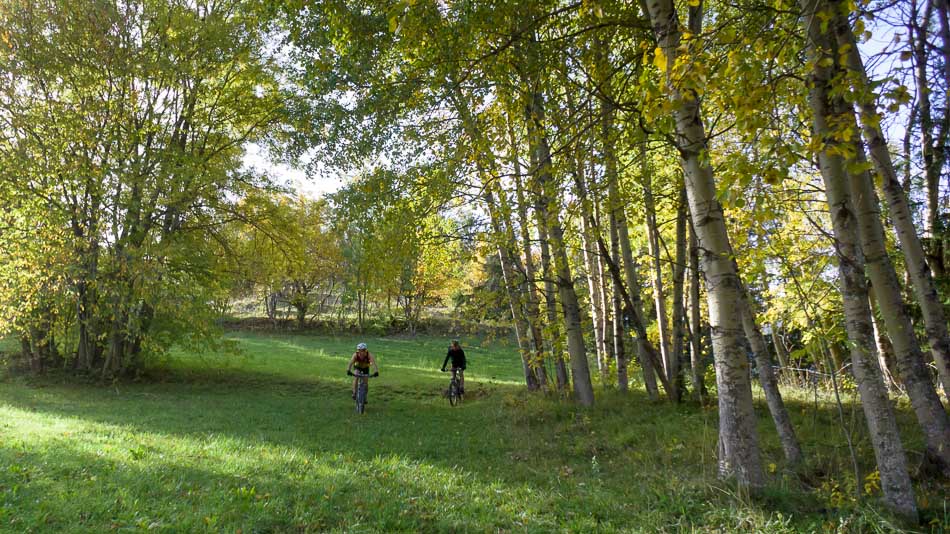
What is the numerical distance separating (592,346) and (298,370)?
10.6 metres

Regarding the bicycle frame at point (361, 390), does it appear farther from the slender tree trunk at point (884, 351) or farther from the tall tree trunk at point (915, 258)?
the tall tree trunk at point (915, 258)

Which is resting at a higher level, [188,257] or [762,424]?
[188,257]

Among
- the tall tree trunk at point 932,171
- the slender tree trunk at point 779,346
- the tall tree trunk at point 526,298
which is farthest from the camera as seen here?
the slender tree trunk at point 779,346

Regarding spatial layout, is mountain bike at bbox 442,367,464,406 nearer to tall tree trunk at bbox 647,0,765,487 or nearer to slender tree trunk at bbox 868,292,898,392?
slender tree trunk at bbox 868,292,898,392

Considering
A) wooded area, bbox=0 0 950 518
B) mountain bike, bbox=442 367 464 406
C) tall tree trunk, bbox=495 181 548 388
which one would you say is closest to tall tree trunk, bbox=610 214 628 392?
wooded area, bbox=0 0 950 518

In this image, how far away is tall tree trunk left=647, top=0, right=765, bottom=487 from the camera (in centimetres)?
423

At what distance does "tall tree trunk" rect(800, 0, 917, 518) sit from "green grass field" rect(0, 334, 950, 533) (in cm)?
31

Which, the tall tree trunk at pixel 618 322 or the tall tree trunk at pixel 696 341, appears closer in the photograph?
the tall tree trunk at pixel 696 341

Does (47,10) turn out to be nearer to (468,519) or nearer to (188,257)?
(188,257)

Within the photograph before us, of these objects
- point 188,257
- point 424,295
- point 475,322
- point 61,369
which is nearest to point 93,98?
point 188,257

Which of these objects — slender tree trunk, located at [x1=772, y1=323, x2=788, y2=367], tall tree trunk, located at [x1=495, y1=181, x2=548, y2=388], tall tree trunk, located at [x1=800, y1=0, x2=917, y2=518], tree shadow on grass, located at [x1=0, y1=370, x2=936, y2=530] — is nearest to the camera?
tall tree trunk, located at [x1=800, y1=0, x2=917, y2=518]

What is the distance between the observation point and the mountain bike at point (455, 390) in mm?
12852

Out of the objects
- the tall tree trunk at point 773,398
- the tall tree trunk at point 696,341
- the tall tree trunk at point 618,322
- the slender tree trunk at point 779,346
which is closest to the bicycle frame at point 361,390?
the tall tree trunk at point 618,322

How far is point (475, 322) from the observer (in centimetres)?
1062
